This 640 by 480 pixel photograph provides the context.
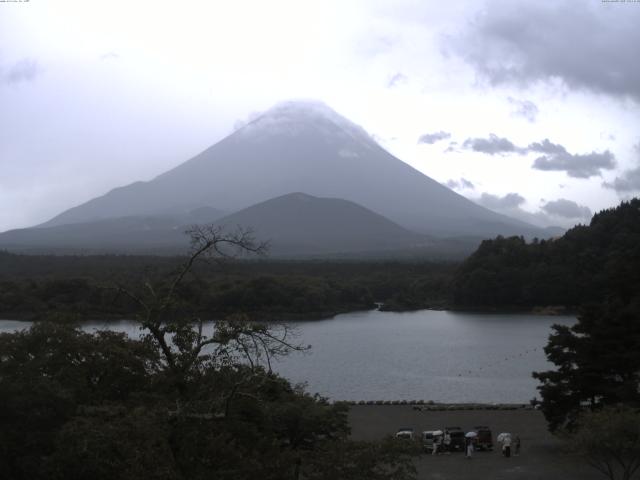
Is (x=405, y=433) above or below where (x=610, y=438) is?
below

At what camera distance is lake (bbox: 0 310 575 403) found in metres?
17.4

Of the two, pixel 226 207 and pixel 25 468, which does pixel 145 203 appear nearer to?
pixel 226 207

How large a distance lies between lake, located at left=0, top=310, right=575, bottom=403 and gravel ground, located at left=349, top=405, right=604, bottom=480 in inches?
85.0

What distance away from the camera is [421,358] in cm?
2234

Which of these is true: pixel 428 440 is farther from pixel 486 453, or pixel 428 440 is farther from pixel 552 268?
pixel 552 268

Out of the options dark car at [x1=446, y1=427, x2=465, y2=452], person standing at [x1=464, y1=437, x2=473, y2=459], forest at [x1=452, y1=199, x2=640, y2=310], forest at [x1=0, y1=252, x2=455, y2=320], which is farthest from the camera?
forest at [x1=452, y1=199, x2=640, y2=310]

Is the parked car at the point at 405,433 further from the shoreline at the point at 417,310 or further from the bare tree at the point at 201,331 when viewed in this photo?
the shoreline at the point at 417,310

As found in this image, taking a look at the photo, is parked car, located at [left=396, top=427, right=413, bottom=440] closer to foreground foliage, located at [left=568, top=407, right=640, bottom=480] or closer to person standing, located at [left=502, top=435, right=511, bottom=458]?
person standing, located at [left=502, top=435, right=511, bottom=458]

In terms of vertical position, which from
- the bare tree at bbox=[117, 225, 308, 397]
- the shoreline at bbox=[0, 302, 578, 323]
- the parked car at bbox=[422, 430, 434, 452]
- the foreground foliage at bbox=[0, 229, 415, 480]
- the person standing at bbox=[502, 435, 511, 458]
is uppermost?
the bare tree at bbox=[117, 225, 308, 397]

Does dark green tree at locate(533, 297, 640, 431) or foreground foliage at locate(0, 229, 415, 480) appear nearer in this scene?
foreground foliage at locate(0, 229, 415, 480)

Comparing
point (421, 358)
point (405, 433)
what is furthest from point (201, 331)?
point (421, 358)

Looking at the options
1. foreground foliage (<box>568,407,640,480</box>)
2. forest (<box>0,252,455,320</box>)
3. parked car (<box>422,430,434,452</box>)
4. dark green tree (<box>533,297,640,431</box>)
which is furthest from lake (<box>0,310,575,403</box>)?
foreground foliage (<box>568,407,640,480</box>)

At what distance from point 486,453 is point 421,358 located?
37.8 feet

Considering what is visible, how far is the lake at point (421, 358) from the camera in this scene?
686 inches
